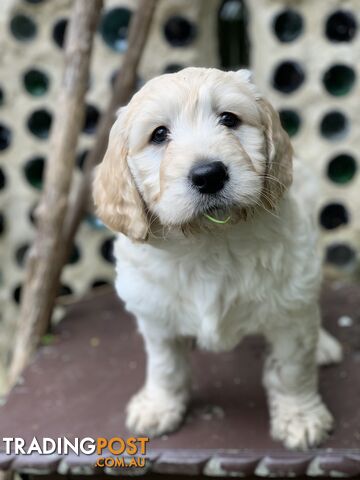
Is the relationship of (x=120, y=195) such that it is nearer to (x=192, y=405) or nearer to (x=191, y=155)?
(x=191, y=155)

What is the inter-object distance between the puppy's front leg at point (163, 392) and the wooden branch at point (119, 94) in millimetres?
924

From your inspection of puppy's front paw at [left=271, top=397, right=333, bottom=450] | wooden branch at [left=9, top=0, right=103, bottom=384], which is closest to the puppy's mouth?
puppy's front paw at [left=271, top=397, right=333, bottom=450]

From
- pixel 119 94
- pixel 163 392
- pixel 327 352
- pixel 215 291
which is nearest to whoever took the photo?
pixel 215 291

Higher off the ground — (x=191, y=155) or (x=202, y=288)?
(x=191, y=155)

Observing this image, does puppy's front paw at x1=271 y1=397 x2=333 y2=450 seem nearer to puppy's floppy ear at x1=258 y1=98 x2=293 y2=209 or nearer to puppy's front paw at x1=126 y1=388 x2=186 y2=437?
puppy's front paw at x1=126 y1=388 x2=186 y2=437

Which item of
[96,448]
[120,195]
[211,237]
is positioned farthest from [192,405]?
[120,195]

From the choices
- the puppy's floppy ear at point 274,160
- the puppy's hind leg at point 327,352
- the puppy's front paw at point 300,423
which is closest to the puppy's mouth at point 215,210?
the puppy's floppy ear at point 274,160

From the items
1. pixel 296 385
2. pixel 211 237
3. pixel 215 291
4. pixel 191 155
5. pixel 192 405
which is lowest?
pixel 192 405

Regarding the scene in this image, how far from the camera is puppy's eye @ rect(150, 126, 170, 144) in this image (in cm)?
157

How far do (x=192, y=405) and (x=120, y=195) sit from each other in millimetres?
900

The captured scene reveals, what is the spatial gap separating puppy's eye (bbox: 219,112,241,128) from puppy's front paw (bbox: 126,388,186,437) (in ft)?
3.09

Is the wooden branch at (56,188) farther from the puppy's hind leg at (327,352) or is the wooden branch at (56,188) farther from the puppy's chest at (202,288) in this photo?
the puppy's hind leg at (327,352)

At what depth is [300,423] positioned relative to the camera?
1.90 m

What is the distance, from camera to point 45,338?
265 centimetres
